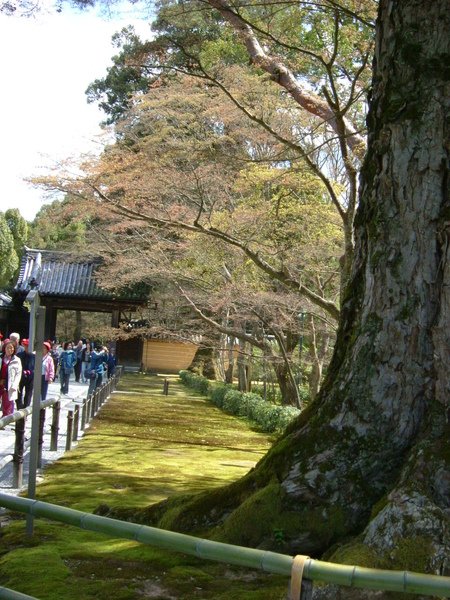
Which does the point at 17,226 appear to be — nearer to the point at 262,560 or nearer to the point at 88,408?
the point at 88,408

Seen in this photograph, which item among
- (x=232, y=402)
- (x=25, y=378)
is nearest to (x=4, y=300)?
(x=232, y=402)

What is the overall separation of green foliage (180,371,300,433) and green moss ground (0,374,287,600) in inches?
21.4

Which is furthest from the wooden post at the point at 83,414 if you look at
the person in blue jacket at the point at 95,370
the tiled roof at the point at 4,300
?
the tiled roof at the point at 4,300

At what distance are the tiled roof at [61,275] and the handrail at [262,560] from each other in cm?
3274

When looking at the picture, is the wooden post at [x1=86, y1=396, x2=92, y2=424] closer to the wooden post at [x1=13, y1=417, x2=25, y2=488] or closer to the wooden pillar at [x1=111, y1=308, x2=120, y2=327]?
the wooden post at [x1=13, y1=417, x2=25, y2=488]

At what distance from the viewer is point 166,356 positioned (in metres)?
42.7

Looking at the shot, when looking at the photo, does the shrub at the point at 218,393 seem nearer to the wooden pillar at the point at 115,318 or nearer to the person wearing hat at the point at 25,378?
the wooden pillar at the point at 115,318

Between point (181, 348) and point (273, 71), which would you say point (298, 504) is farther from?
point (181, 348)

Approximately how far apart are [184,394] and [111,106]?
14.2 meters

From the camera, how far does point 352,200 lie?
10961 mm

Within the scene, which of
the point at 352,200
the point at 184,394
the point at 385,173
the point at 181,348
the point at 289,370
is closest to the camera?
the point at 385,173

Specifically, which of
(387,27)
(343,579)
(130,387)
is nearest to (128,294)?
(130,387)

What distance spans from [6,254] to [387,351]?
34.0 m

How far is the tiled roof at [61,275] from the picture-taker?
36250 millimetres
